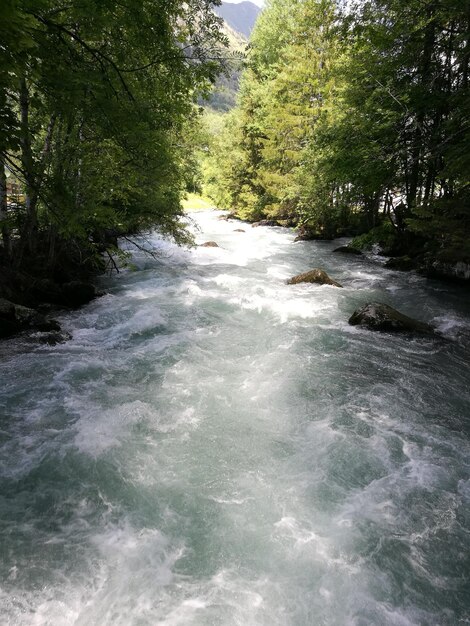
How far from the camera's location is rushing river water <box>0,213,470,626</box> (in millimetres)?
3283

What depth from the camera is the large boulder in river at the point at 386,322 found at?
9.32 metres

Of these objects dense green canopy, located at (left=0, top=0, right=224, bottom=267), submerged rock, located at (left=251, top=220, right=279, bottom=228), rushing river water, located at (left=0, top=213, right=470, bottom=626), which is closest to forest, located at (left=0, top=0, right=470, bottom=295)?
dense green canopy, located at (left=0, top=0, right=224, bottom=267)

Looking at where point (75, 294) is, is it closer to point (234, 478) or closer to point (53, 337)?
point (53, 337)

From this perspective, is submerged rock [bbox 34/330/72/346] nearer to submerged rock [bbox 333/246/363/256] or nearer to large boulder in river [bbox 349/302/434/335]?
large boulder in river [bbox 349/302/434/335]

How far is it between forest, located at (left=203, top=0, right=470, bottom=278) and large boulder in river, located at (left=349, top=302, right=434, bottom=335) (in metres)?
2.50

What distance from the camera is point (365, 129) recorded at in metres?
12.8

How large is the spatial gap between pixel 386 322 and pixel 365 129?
738 cm

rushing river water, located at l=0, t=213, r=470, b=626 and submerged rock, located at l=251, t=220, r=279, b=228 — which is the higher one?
submerged rock, located at l=251, t=220, r=279, b=228

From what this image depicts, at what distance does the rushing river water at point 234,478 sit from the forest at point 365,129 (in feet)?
16.9

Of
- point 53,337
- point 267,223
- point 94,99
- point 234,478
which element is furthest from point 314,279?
point 267,223

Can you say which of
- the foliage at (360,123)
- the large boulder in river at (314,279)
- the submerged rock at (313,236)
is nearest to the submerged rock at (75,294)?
the large boulder in river at (314,279)

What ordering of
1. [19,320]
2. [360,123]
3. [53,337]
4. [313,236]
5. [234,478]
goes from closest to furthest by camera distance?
[234,478]
[53,337]
[19,320]
[360,123]
[313,236]

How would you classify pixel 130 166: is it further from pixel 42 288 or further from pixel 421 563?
pixel 421 563

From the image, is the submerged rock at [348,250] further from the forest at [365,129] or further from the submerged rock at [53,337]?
the submerged rock at [53,337]
